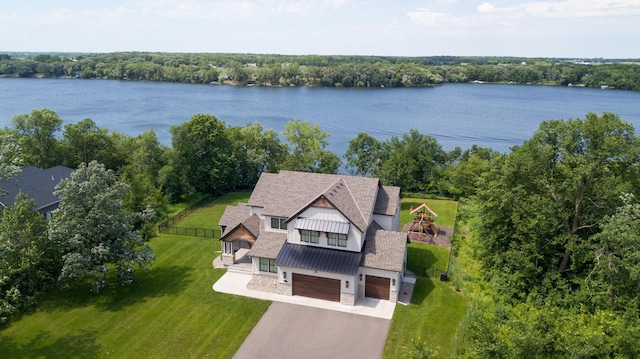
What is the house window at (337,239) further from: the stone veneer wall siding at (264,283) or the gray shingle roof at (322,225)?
the stone veneer wall siding at (264,283)

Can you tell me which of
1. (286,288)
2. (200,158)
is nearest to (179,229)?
(200,158)

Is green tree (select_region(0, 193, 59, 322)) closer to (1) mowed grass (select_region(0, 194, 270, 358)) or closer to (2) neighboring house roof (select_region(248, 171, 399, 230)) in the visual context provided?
(1) mowed grass (select_region(0, 194, 270, 358))

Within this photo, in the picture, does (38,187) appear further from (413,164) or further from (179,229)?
(413,164)

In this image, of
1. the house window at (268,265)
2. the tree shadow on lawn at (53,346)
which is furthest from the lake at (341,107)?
the tree shadow on lawn at (53,346)

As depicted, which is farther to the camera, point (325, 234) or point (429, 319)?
point (325, 234)

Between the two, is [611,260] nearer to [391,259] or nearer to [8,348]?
[391,259]

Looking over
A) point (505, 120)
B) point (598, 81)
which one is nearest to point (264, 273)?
point (505, 120)
